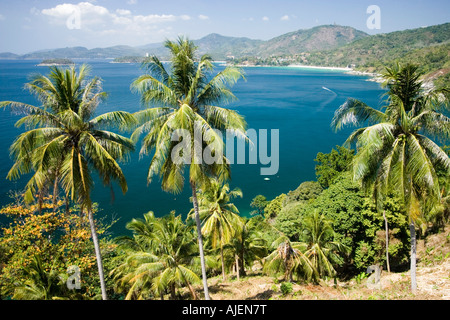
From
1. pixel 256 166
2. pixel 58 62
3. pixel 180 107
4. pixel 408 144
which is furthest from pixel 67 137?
pixel 58 62

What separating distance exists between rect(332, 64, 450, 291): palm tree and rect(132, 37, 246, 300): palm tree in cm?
440

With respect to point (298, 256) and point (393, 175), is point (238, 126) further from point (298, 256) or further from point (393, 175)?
point (298, 256)

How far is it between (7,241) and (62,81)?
24.8 ft

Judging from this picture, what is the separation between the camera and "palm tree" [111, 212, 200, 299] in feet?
36.6

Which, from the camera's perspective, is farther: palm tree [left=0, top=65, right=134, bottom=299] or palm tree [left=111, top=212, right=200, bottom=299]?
palm tree [left=111, top=212, right=200, bottom=299]

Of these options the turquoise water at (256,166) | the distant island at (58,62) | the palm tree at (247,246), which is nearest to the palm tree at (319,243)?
the palm tree at (247,246)

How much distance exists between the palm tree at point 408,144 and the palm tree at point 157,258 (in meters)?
7.69

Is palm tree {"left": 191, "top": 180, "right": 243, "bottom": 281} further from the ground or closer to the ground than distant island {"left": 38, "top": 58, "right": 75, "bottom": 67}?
closer to the ground

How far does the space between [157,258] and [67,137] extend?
6145 millimetres

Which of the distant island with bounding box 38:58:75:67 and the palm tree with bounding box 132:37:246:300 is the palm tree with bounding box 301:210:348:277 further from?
the distant island with bounding box 38:58:75:67

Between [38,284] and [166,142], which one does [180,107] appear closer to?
[166,142]

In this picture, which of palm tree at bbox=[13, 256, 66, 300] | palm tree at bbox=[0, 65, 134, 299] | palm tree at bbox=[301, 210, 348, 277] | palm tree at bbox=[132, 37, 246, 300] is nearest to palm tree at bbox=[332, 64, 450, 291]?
palm tree at bbox=[132, 37, 246, 300]

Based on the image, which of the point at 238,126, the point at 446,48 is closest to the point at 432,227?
the point at 238,126

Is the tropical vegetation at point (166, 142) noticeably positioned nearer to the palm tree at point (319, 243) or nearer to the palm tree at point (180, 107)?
the palm tree at point (180, 107)
